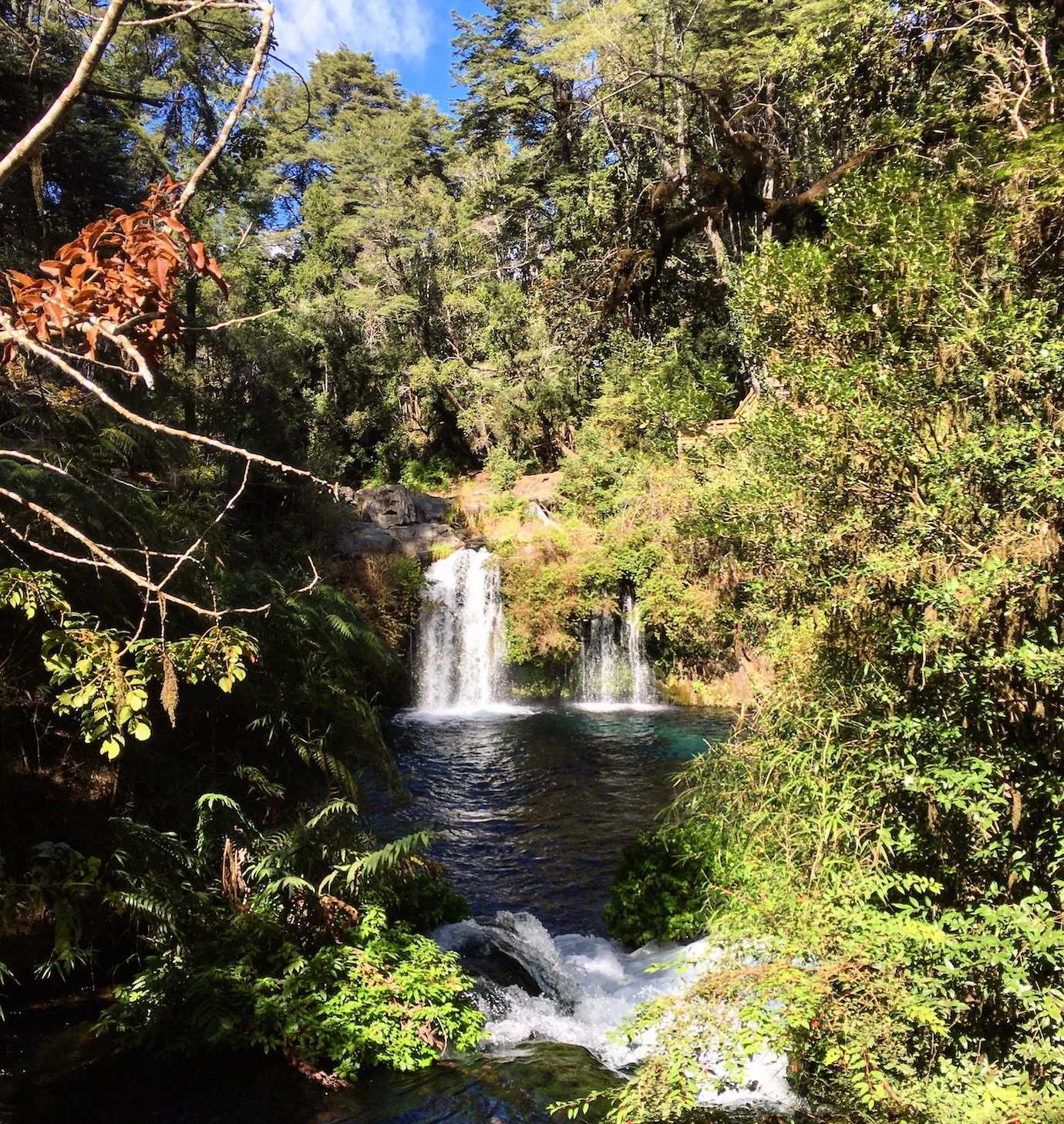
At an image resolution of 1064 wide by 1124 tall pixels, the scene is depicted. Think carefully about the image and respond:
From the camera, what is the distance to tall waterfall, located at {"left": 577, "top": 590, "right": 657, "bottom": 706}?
1712 centimetres

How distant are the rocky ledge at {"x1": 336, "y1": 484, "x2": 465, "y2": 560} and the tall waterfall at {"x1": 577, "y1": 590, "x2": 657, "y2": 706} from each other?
4.28 meters

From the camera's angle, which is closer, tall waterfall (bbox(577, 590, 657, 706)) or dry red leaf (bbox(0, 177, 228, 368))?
dry red leaf (bbox(0, 177, 228, 368))

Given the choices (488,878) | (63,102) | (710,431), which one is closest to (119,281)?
(63,102)

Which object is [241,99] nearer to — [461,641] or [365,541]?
[461,641]

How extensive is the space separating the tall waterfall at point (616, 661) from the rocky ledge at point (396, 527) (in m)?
4.28

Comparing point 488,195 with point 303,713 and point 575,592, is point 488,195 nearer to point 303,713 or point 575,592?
point 575,592

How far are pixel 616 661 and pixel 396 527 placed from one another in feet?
22.3

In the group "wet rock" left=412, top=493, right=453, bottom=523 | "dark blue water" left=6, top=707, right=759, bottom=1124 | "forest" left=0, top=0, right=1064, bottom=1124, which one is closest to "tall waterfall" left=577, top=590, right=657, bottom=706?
"dark blue water" left=6, top=707, right=759, bottom=1124

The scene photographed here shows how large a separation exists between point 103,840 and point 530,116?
95.6 feet

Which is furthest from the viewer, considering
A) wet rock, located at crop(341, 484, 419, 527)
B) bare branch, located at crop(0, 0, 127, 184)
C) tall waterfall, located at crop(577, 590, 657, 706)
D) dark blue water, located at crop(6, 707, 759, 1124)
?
wet rock, located at crop(341, 484, 419, 527)

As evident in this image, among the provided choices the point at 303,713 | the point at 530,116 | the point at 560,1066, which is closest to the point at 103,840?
the point at 303,713

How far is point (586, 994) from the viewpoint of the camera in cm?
570

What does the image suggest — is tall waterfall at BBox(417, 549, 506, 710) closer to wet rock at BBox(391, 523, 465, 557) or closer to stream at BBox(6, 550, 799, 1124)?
wet rock at BBox(391, 523, 465, 557)

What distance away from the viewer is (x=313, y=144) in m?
34.1
